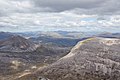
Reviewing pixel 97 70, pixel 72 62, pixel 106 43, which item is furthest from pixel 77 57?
pixel 106 43

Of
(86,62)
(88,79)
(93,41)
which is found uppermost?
(93,41)

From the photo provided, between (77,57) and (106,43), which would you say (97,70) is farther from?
(106,43)

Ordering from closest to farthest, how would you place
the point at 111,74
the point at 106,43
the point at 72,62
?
the point at 111,74, the point at 72,62, the point at 106,43

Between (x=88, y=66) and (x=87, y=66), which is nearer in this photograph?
(x=88, y=66)

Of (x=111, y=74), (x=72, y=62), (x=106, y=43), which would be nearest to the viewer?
(x=111, y=74)
